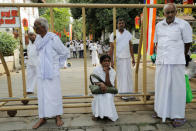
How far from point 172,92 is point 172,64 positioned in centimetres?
46

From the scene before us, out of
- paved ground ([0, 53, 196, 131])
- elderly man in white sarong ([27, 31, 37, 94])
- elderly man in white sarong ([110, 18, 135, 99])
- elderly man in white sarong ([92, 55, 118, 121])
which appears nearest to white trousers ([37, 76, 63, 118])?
paved ground ([0, 53, 196, 131])

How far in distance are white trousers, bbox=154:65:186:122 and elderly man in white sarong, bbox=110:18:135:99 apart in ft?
4.00

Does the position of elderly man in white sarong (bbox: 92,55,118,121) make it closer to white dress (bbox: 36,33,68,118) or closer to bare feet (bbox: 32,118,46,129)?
white dress (bbox: 36,33,68,118)

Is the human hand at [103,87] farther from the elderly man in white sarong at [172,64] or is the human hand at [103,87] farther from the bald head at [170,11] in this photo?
the bald head at [170,11]

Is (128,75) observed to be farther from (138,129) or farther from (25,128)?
(25,128)

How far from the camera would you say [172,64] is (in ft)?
10.0

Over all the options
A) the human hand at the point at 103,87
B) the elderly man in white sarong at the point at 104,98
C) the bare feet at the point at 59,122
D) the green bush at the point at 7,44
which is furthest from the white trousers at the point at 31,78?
the green bush at the point at 7,44

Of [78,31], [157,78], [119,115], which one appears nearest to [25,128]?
[119,115]

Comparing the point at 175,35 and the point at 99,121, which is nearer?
the point at 175,35

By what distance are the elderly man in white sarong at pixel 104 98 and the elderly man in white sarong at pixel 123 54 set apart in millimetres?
998

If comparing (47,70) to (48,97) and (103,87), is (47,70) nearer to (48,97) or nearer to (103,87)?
(48,97)

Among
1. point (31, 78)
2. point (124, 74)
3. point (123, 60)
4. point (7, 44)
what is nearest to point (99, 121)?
point (124, 74)

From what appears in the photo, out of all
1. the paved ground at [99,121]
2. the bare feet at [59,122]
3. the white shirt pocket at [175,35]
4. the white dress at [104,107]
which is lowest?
the paved ground at [99,121]

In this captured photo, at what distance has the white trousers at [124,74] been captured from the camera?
4.34m
